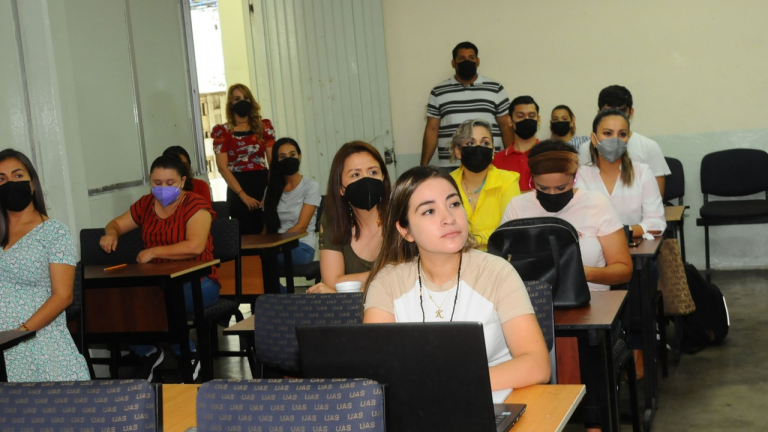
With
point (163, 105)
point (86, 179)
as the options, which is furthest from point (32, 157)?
point (163, 105)

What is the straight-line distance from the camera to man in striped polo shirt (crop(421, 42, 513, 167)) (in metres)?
6.83

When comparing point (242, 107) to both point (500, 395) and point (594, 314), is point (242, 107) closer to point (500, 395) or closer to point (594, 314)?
point (594, 314)

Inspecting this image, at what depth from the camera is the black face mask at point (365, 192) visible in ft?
10.5

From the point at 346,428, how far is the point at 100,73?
4855 millimetres

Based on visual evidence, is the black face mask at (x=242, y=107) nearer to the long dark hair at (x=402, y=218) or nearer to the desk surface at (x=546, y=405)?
the long dark hair at (x=402, y=218)

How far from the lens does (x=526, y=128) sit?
5480 mm

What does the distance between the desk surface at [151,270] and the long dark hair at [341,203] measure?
1.13 metres

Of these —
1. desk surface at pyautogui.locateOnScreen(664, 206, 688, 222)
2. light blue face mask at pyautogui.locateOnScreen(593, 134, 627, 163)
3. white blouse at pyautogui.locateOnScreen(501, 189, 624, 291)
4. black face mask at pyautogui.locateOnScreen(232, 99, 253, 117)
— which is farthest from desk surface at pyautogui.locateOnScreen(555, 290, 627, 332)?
black face mask at pyautogui.locateOnScreen(232, 99, 253, 117)

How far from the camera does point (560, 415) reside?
1.72 metres

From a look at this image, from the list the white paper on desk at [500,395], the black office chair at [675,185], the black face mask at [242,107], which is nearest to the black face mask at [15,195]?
the white paper on desk at [500,395]

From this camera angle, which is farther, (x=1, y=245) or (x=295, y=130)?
(x=295, y=130)

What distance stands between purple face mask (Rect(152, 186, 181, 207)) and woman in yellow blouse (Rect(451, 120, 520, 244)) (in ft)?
5.28

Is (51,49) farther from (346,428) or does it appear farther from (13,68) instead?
(346,428)

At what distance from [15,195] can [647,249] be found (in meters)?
2.75
